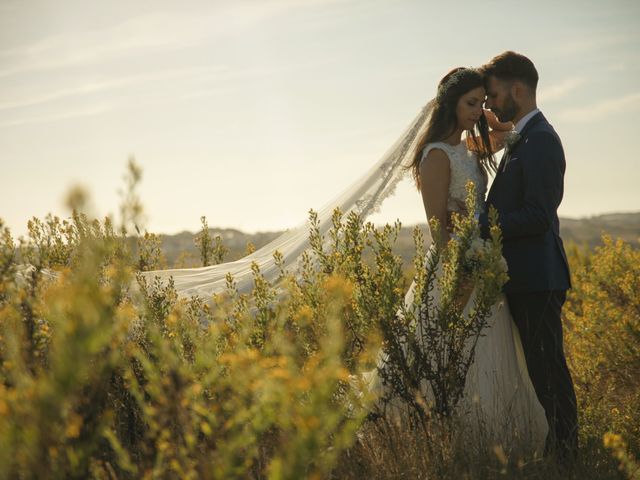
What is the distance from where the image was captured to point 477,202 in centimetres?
482

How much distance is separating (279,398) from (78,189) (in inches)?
30.0

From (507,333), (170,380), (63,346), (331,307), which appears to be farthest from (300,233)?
(63,346)

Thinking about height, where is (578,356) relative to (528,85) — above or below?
below

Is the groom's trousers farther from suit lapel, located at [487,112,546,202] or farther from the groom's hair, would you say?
the groom's hair

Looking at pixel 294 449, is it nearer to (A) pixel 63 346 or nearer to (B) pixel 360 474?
(A) pixel 63 346

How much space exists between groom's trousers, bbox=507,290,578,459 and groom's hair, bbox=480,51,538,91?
4.77 feet

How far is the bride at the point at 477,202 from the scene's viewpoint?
4.56m

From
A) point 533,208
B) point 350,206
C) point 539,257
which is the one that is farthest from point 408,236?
point 533,208

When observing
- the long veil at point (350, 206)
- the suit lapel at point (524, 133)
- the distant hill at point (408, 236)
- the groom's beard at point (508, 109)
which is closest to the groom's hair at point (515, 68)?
the groom's beard at point (508, 109)

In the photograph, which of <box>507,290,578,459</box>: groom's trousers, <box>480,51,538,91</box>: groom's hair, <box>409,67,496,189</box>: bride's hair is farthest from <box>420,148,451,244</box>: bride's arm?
<box>507,290,578,459</box>: groom's trousers

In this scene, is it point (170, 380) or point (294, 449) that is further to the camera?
point (170, 380)

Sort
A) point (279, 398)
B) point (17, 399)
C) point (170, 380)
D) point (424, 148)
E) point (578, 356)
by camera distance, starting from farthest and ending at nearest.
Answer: point (578, 356) < point (424, 148) < point (170, 380) < point (279, 398) < point (17, 399)

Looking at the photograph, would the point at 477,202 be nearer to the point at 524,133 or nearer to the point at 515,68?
the point at 524,133

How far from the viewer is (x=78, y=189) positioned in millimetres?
1720
